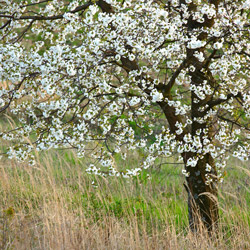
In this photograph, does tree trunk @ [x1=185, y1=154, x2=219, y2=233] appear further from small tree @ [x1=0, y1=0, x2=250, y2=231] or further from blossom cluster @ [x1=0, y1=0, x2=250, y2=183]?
blossom cluster @ [x1=0, y1=0, x2=250, y2=183]

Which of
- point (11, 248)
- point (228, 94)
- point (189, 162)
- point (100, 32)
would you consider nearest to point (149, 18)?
point (100, 32)

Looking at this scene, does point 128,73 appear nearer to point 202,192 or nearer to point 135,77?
point 135,77

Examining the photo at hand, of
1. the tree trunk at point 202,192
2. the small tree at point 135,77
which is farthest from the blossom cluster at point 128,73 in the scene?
the tree trunk at point 202,192

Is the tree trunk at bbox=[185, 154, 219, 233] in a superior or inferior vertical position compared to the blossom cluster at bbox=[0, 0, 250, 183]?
inferior

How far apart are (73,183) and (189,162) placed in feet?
10.1

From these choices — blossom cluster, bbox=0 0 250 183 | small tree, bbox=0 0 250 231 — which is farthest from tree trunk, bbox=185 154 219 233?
blossom cluster, bbox=0 0 250 183

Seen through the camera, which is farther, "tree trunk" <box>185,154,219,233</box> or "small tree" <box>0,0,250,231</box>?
"tree trunk" <box>185,154,219,233</box>

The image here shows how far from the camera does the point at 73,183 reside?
7.56 m

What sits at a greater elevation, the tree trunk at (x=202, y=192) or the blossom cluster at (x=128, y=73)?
the blossom cluster at (x=128, y=73)

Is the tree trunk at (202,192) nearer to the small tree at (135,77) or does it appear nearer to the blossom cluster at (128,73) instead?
the small tree at (135,77)

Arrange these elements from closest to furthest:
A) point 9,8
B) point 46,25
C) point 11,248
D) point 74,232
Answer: point 11,248 < point 74,232 < point 9,8 < point 46,25

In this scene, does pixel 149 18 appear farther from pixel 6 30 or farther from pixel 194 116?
pixel 6 30

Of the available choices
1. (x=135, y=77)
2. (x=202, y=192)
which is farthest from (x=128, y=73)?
(x=202, y=192)

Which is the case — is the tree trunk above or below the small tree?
below
